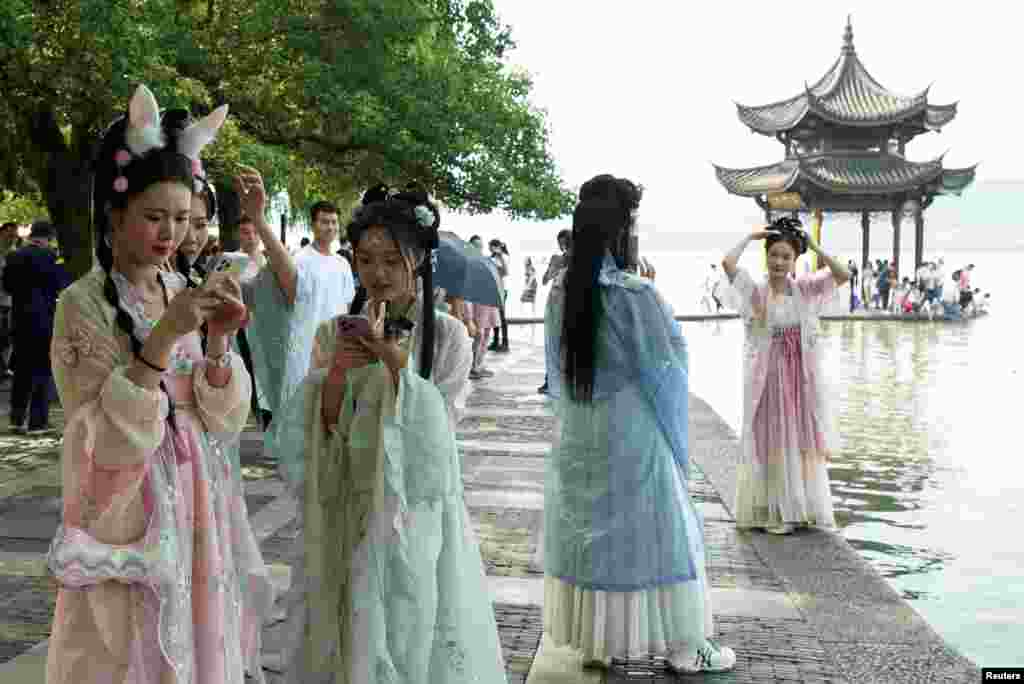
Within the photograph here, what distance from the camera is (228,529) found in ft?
8.34

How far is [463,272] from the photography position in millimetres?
3227

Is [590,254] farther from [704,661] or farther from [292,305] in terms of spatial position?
[292,305]

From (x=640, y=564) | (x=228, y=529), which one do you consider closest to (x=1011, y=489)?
(x=640, y=564)

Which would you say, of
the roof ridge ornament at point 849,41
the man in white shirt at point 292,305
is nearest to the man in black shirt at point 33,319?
the man in white shirt at point 292,305

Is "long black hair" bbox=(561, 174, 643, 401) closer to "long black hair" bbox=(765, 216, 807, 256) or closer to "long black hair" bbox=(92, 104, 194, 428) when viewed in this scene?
"long black hair" bbox=(92, 104, 194, 428)

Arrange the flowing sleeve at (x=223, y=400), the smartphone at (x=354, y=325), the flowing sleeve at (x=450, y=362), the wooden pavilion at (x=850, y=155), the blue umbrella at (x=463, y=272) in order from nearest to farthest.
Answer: the flowing sleeve at (x=223, y=400), the smartphone at (x=354, y=325), the flowing sleeve at (x=450, y=362), the blue umbrella at (x=463, y=272), the wooden pavilion at (x=850, y=155)

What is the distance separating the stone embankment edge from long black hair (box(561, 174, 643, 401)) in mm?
1415

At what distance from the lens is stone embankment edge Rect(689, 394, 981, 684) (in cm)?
390

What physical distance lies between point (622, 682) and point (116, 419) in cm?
217

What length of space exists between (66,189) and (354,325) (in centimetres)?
949

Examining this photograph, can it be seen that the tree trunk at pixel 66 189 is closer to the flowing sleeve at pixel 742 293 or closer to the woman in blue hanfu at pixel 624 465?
the flowing sleeve at pixel 742 293

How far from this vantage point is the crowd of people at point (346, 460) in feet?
7.44

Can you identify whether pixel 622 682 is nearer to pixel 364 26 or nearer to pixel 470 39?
pixel 364 26

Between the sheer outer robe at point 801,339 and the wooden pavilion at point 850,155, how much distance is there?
29000 mm
